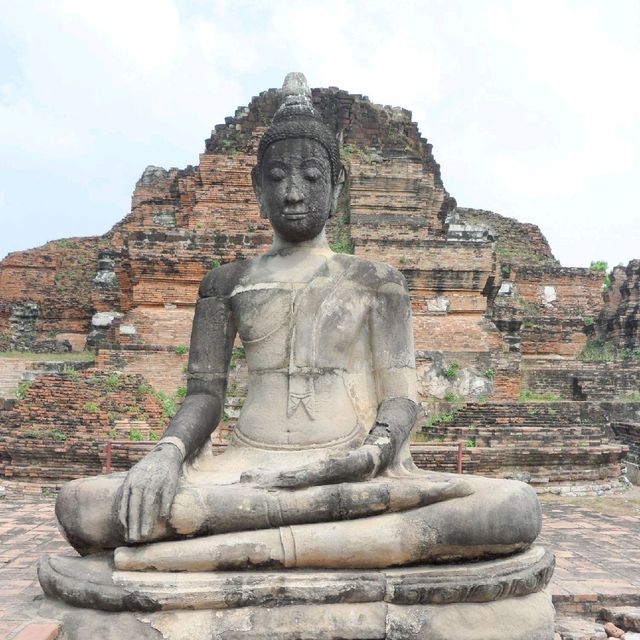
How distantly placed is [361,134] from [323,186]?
1588 cm

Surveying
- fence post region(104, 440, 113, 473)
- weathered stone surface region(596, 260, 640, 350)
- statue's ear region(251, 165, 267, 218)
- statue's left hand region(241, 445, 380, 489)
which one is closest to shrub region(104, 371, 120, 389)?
fence post region(104, 440, 113, 473)

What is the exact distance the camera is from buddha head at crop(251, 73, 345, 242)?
3996 mm

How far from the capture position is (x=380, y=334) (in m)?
4.00

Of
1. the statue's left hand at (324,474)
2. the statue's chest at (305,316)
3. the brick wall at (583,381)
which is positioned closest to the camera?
the statue's left hand at (324,474)

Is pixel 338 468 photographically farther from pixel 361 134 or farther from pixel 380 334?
pixel 361 134

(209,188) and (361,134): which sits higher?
(361,134)

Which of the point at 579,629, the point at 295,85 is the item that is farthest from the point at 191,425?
the point at 579,629

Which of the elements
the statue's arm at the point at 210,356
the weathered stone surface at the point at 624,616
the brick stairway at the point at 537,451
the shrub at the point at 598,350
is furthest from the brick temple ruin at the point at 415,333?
the statue's arm at the point at 210,356

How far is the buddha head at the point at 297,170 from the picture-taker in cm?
400

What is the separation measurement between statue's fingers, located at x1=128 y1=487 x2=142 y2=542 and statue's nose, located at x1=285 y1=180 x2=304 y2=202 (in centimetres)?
176

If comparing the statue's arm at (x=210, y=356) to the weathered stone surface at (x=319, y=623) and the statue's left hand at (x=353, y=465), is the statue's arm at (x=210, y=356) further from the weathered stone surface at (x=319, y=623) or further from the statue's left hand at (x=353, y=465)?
the weathered stone surface at (x=319, y=623)

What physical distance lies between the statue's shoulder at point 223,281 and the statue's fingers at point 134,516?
144cm

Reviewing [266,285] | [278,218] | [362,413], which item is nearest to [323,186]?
[278,218]

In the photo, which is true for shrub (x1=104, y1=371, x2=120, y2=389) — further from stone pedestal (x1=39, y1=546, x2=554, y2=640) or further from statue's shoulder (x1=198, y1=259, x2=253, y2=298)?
stone pedestal (x1=39, y1=546, x2=554, y2=640)
